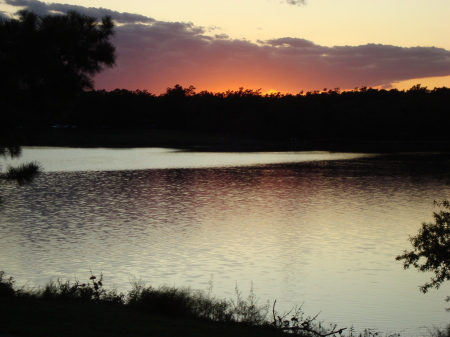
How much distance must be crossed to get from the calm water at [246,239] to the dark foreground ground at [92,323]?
501 cm

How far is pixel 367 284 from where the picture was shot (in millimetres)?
16344

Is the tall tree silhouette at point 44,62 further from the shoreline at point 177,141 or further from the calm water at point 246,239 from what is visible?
the shoreline at point 177,141

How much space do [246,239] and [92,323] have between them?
1415 cm

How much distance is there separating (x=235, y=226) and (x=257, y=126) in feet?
411

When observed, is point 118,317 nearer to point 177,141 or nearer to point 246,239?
point 246,239

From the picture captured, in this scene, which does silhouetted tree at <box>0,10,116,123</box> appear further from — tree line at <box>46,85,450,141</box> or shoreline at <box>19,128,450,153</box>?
tree line at <box>46,85,450,141</box>

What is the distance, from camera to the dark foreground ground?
25.8 feet

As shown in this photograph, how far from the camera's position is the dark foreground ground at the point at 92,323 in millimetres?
7879

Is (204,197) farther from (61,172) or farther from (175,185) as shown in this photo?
(61,172)

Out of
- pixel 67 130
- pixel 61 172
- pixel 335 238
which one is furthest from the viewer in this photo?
pixel 67 130

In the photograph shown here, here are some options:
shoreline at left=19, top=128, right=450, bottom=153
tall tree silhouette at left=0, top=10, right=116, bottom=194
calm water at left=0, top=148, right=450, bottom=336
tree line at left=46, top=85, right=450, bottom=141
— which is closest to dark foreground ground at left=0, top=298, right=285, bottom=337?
tall tree silhouette at left=0, top=10, right=116, bottom=194

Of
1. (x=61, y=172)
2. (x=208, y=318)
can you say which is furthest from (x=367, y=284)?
(x=61, y=172)

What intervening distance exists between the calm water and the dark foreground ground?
16.4 feet

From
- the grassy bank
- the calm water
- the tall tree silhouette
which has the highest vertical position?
the tall tree silhouette
